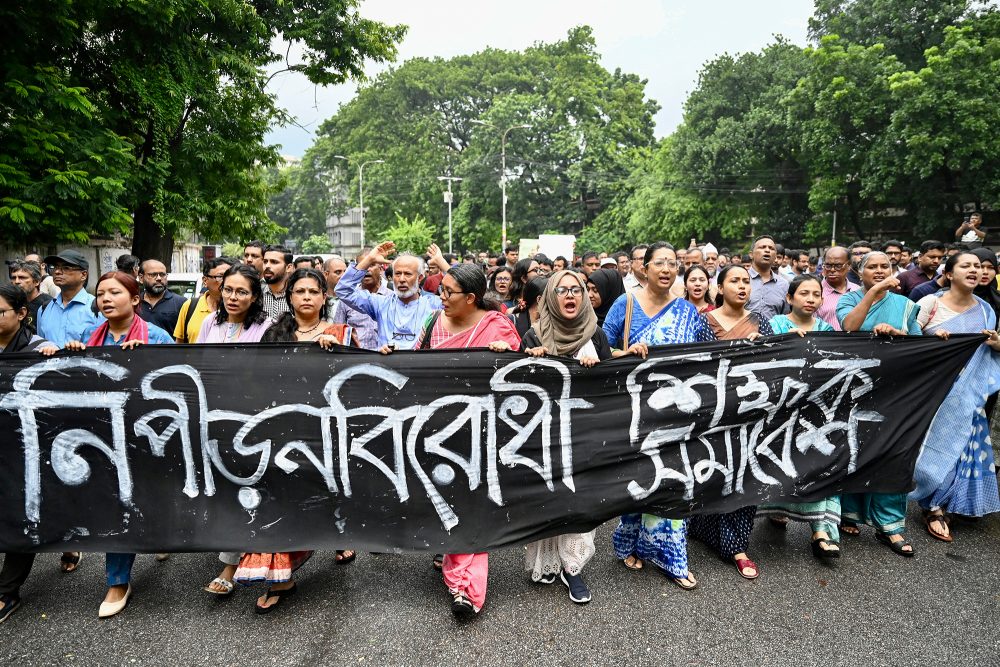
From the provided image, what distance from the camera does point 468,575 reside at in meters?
3.25

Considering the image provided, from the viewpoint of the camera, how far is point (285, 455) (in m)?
3.34

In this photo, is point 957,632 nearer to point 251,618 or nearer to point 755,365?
point 755,365

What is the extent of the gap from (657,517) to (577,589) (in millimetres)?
577

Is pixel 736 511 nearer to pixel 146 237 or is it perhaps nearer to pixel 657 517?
Result: pixel 657 517

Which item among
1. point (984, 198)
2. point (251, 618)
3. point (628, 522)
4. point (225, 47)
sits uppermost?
point (225, 47)

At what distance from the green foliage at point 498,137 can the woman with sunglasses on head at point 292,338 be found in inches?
1371

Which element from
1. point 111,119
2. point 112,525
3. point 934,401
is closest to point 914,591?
point 934,401

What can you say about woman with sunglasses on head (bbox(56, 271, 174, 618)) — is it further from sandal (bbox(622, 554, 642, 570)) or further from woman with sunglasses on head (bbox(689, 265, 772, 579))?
woman with sunglasses on head (bbox(689, 265, 772, 579))

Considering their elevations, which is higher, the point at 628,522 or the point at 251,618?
the point at 628,522

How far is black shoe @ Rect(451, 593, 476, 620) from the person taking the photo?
10.3 ft

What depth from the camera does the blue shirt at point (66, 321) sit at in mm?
4689

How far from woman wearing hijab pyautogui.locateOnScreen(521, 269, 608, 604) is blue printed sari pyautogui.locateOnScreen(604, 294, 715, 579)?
336mm

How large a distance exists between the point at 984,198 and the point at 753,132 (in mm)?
9070

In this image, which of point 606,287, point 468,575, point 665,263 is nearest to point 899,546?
point 665,263
